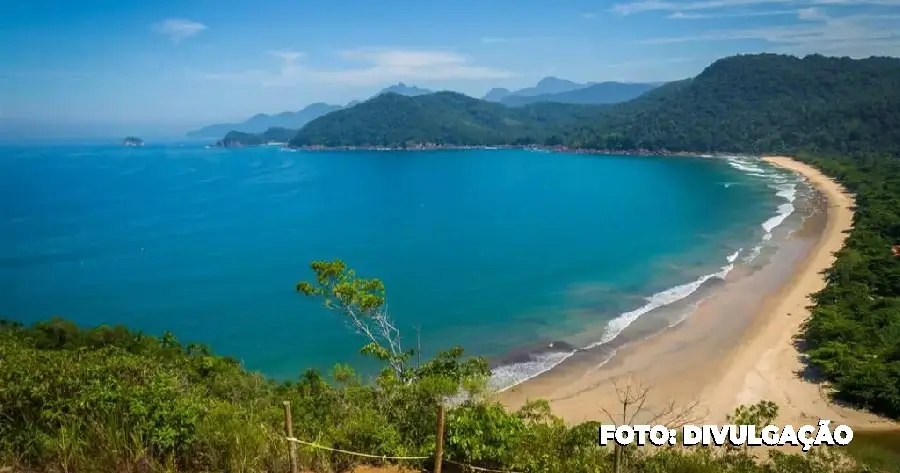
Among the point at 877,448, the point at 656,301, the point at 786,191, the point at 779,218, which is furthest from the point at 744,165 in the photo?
the point at 877,448

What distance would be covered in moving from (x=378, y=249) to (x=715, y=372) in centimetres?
2892

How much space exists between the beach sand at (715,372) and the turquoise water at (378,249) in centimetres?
262

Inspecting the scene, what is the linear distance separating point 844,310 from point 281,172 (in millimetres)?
98011

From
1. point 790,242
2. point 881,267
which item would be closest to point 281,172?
point 790,242

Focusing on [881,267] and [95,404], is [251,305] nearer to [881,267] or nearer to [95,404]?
[95,404]

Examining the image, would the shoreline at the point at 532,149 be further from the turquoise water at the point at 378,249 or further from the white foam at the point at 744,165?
the turquoise water at the point at 378,249

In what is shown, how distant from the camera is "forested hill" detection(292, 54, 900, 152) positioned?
10450cm

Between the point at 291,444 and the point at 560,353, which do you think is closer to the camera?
the point at 291,444

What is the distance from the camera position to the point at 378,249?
4662cm

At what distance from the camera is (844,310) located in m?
25.1

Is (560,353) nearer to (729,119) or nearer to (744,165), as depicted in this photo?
(744,165)

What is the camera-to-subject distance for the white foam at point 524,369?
886 inches

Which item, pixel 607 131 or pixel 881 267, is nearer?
pixel 881 267

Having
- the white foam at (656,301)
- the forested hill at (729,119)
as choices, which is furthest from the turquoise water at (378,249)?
the forested hill at (729,119)
